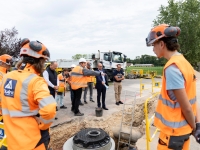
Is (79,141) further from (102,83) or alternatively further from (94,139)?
(102,83)

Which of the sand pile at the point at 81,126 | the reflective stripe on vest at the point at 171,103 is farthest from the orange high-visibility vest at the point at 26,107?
the sand pile at the point at 81,126

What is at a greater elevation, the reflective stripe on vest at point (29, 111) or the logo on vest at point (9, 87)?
the logo on vest at point (9, 87)

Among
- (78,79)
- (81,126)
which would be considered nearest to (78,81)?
(78,79)

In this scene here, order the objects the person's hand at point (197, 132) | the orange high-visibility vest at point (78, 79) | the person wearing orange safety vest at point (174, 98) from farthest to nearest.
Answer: the orange high-visibility vest at point (78, 79) < the person's hand at point (197, 132) < the person wearing orange safety vest at point (174, 98)

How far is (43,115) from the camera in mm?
1698

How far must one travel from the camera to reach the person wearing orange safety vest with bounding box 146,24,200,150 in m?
1.55

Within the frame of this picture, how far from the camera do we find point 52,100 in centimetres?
173

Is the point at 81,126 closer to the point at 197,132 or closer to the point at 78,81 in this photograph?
the point at 78,81

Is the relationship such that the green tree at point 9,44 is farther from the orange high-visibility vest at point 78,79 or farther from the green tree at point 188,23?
the green tree at point 188,23

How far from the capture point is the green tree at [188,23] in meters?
29.4

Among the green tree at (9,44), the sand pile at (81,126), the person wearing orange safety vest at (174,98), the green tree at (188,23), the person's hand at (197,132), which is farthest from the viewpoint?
the green tree at (188,23)

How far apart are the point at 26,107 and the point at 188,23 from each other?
3341cm

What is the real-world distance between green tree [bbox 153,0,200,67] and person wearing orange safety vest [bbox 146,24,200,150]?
31.1 m

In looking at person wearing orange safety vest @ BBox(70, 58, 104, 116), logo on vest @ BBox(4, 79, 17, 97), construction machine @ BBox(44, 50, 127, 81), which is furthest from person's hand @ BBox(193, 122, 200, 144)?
construction machine @ BBox(44, 50, 127, 81)
